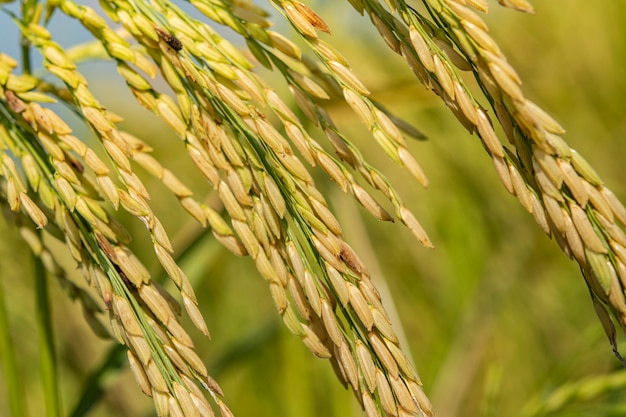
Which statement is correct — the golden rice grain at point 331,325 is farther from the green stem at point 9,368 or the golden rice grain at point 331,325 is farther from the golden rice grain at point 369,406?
the green stem at point 9,368

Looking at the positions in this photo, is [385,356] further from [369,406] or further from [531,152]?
[531,152]

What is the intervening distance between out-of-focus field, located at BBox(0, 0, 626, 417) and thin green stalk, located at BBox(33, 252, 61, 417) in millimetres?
243

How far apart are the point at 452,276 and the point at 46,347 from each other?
2.44 ft

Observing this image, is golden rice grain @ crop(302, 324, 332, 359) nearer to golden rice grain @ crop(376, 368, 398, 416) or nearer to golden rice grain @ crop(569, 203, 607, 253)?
golden rice grain @ crop(376, 368, 398, 416)

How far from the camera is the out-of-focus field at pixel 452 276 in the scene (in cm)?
114

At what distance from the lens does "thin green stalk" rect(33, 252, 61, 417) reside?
0.71m

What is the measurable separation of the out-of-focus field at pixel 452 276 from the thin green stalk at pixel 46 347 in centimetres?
24

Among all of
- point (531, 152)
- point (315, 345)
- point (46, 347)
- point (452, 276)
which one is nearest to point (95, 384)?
point (46, 347)

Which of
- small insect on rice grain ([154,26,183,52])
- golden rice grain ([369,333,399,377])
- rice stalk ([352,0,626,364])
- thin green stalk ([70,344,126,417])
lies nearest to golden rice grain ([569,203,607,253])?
rice stalk ([352,0,626,364])

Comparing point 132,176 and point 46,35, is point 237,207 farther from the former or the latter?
point 46,35

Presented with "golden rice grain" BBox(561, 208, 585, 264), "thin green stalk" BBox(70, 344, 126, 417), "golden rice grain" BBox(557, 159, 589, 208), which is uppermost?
"golden rice grain" BBox(557, 159, 589, 208)

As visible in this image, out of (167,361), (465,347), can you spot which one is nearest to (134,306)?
(167,361)

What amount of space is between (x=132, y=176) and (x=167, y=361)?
0.44ft

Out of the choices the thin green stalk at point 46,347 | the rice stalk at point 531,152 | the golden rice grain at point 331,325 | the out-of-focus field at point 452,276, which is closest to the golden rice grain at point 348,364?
the golden rice grain at point 331,325
